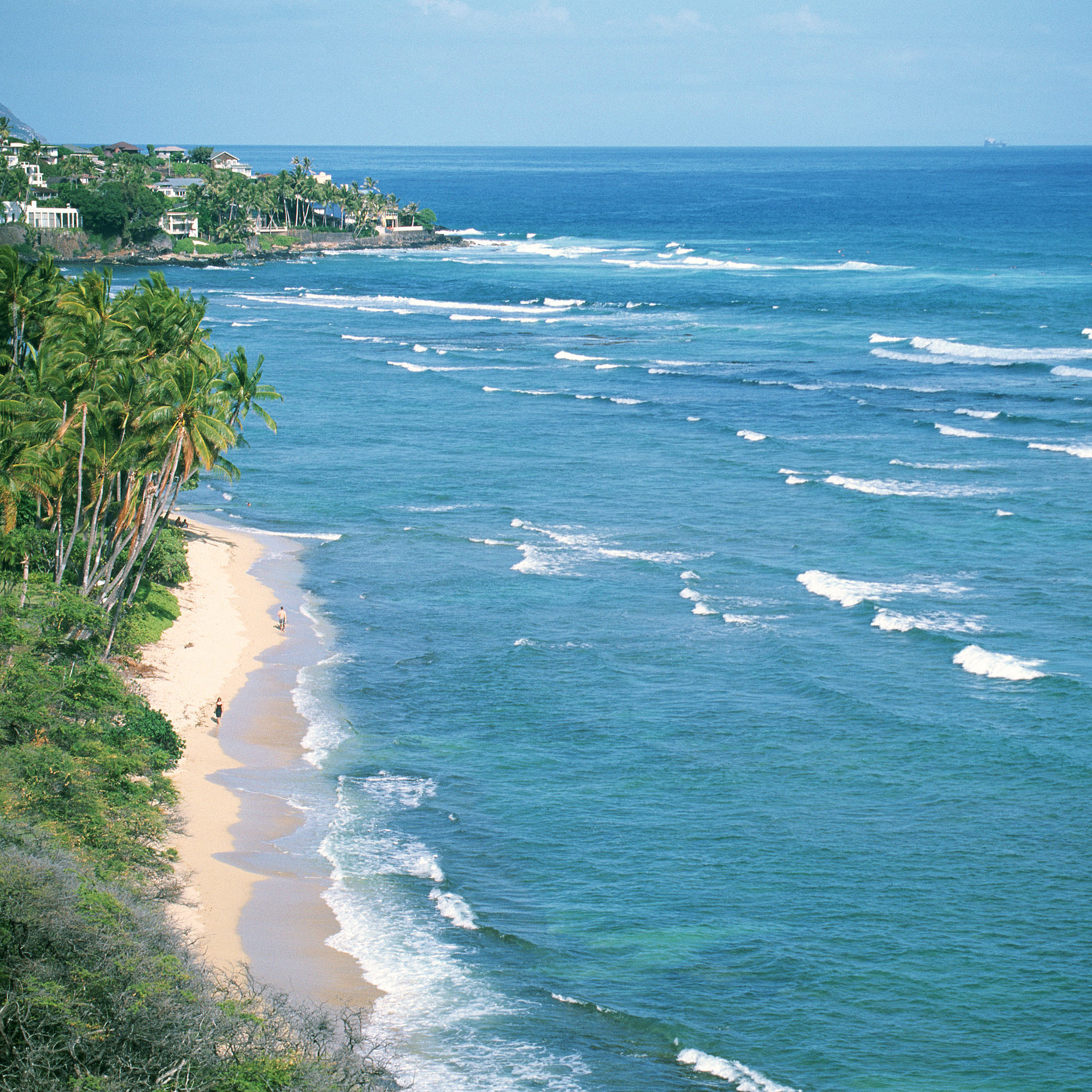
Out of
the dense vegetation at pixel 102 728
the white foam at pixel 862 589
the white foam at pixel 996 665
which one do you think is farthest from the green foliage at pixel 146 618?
the white foam at pixel 996 665

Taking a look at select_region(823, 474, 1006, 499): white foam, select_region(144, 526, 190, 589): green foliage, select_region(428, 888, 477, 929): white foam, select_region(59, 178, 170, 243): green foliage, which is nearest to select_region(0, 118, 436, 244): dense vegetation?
select_region(59, 178, 170, 243): green foliage

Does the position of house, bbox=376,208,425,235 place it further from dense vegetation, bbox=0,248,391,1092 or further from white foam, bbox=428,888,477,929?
white foam, bbox=428,888,477,929

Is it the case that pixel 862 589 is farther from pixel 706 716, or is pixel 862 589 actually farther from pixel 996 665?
pixel 706 716

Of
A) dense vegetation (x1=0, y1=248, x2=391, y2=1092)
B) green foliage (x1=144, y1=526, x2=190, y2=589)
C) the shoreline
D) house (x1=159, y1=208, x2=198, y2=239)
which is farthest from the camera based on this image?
house (x1=159, y1=208, x2=198, y2=239)

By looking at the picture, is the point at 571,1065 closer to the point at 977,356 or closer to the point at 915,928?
the point at 915,928

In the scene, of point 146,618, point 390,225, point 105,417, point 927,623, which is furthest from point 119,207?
point 927,623

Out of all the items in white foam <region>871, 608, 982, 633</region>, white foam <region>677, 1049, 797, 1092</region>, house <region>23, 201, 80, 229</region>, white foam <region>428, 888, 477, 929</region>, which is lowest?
white foam <region>677, 1049, 797, 1092</region>

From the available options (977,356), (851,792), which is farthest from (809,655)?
(977,356)
